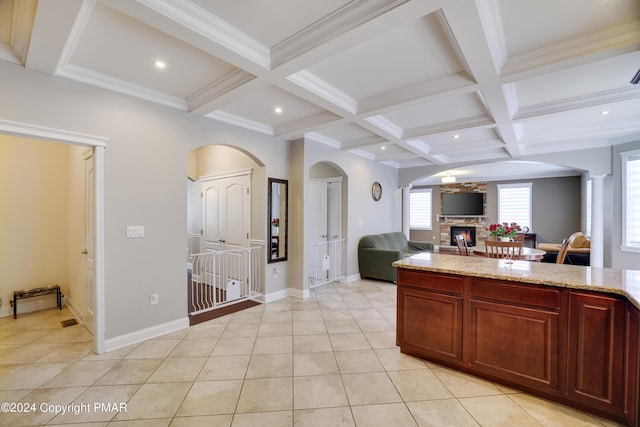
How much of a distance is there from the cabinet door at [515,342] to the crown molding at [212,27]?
9.06 feet

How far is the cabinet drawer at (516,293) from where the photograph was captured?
1.98 meters

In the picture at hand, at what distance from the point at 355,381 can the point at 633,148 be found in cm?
609

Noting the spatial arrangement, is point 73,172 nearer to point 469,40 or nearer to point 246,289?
point 246,289

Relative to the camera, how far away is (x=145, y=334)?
3.01 meters

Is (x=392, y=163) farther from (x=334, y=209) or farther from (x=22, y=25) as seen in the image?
(x=22, y=25)

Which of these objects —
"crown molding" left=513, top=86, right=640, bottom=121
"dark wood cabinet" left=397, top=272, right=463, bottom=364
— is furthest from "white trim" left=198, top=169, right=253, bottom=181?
"crown molding" left=513, top=86, right=640, bottom=121

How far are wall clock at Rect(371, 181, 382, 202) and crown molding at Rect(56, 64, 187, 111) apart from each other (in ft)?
14.0

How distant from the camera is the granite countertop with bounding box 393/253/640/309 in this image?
1.82 metres

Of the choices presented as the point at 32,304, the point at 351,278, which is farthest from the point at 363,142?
the point at 32,304

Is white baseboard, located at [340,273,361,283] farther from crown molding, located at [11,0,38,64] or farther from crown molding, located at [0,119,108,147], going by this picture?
crown molding, located at [11,0,38,64]

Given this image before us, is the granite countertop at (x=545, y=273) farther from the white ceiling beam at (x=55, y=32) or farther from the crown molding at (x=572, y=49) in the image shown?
the white ceiling beam at (x=55, y=32)

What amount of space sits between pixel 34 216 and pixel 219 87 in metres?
3.42

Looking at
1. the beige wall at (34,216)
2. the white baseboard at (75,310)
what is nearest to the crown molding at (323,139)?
the beige wall at (34,216)

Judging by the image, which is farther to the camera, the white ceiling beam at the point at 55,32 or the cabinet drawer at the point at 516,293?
the cabinet drawer at the point at 516,293
